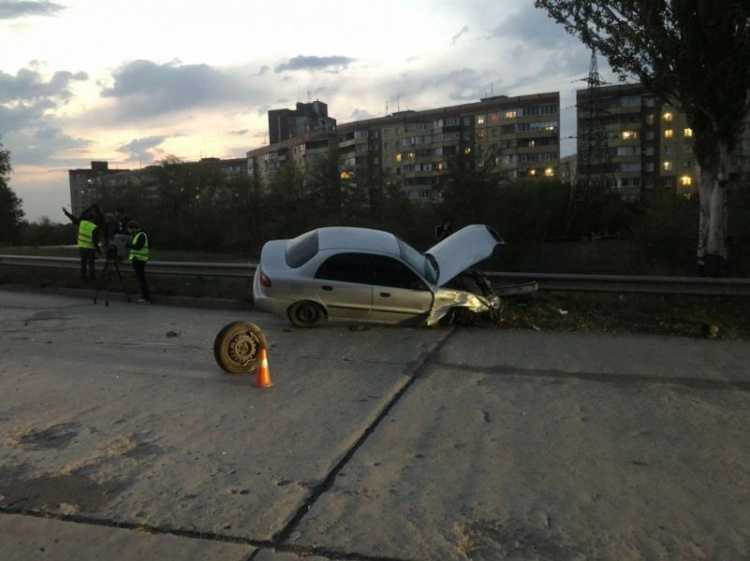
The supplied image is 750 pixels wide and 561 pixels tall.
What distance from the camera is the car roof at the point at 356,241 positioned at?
9086mm

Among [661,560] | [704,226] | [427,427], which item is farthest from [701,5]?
[661,560]

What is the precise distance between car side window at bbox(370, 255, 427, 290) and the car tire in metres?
Result: 0.99

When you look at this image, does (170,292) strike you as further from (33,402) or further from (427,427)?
(427,427)

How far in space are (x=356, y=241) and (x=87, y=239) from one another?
24.9ft

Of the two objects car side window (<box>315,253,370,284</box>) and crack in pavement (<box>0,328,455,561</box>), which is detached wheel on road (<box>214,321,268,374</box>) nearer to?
car side window (<box>315,253,370,284</box>)

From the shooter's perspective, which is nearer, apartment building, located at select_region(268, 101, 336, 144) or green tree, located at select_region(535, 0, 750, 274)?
green tree, located at select_region(535, 0, 750, 274)

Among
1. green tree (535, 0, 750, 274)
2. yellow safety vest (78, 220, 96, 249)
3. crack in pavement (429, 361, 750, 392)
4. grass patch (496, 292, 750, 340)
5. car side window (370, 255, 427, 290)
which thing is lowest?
crack in pavement (429, 361, 750, 392)

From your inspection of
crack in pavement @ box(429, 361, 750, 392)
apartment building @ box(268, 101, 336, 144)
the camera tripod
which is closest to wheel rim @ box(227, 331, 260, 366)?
crack in pavement @ box(429, 361, 750, 392)

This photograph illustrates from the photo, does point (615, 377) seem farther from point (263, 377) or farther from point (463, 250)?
point (263, 377)

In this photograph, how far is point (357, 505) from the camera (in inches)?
141

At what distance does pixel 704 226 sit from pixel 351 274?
8807 millimetres

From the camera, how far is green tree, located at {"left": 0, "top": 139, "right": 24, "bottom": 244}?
4338cm

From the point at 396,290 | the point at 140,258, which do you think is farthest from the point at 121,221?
the point at 396,290

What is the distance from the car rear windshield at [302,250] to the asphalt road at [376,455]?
5.84ft
